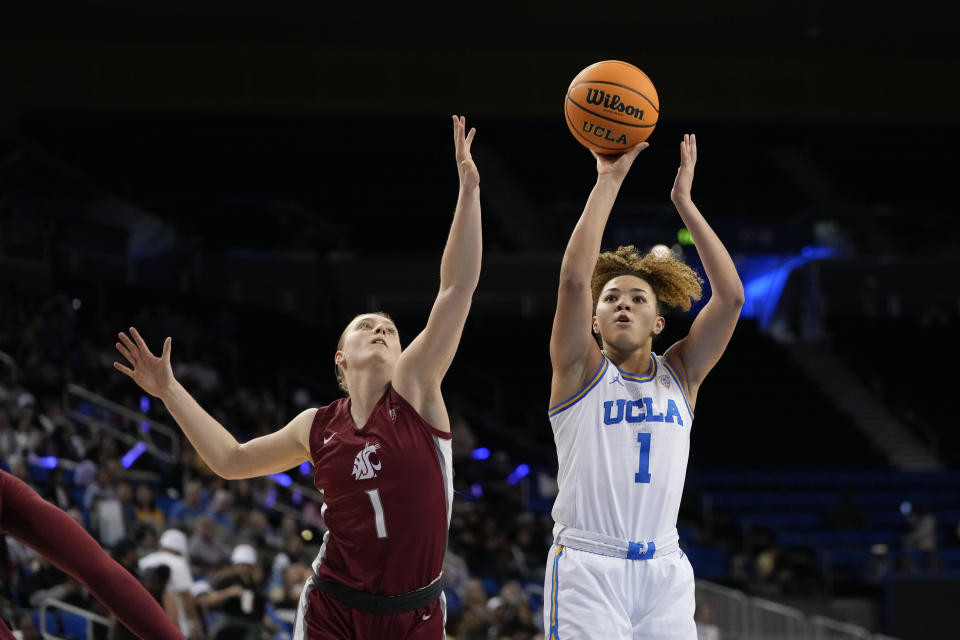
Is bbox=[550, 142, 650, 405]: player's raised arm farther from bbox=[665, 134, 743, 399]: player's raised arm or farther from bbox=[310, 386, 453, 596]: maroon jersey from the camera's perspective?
bbox=[310, 386, 453, 596]: maroon jersey

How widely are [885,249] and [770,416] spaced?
14.9 feet

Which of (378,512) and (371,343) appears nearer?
(378,512)

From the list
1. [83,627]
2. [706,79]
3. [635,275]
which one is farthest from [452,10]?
[635,275]

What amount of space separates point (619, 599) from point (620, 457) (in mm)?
507

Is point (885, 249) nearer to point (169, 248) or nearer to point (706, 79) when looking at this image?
point (706, 79)

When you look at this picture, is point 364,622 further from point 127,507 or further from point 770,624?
point 770,624

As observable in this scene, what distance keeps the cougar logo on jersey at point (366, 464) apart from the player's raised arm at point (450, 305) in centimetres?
22

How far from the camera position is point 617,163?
4.78 meters

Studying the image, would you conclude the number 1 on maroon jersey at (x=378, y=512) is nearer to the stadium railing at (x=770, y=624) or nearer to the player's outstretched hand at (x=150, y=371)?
the player's outstretched hand at (x=150, y=371)

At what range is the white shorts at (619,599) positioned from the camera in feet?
14.0

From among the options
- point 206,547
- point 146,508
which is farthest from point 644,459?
point 146,508

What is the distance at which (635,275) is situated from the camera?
191 inches

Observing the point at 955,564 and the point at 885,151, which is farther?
the point at 885,151

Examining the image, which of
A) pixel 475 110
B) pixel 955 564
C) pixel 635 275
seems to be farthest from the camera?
pixel 475 110
